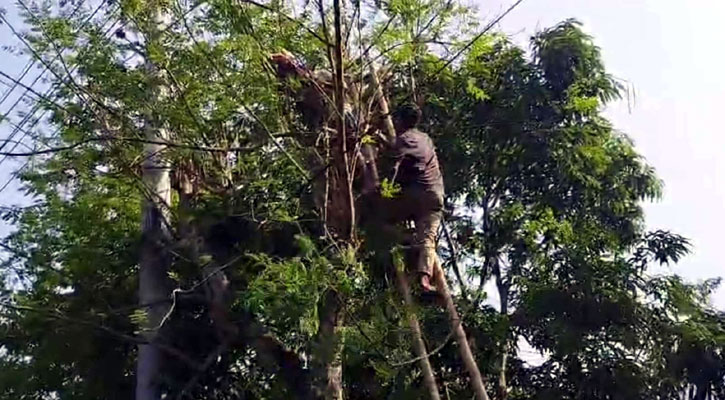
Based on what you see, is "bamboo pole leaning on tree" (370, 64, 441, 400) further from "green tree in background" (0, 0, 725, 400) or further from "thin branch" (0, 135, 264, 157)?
"thin branch" (0, 135, 264, 157)

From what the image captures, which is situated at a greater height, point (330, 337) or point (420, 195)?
point (420, 195)

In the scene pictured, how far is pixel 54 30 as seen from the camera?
18.2 feet

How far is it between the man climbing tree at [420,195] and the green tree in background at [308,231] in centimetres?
20

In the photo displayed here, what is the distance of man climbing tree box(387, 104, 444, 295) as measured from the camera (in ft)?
17.1

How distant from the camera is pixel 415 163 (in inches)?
205

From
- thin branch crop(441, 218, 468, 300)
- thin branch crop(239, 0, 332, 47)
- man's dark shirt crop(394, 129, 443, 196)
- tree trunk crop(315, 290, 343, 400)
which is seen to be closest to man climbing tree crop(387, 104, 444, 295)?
man's dark shirt crop(394, 129, 443, 196)


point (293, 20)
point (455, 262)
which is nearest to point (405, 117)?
point (293, 20)

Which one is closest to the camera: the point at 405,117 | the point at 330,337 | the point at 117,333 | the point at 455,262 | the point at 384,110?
the point at 330,337

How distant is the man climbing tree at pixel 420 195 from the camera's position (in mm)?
5211

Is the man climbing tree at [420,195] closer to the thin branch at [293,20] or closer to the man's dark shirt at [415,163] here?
the man's dark shirt at [415,163]

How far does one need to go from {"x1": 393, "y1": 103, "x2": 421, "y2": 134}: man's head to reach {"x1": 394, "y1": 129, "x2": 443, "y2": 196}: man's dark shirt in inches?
5.9

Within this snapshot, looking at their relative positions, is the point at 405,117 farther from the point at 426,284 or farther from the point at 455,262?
the point at 455,262

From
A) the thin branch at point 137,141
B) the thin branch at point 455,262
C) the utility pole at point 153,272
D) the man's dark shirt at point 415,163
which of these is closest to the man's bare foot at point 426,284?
the man's dark shirt at point 415,163

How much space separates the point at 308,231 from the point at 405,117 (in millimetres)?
A: 777
